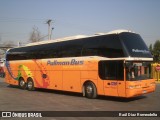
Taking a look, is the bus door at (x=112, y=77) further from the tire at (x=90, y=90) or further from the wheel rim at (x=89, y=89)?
the wheel rim at (x=89, y=89)

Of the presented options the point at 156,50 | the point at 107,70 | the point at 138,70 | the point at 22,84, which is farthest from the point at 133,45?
the point at 156,50

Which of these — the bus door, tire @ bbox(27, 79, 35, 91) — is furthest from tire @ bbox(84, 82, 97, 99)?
tire @ bbox(27, 79, 35, 91)

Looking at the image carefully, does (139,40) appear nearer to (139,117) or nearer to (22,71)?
(139,117)

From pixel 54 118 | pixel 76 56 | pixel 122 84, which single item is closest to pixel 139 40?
pixel 122 84

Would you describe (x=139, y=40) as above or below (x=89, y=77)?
above

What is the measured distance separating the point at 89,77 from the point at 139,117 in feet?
20.0

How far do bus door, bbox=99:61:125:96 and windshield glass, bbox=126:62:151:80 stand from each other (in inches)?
13.5

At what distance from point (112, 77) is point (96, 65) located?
1.35 metres

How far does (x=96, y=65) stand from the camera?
51.1ft

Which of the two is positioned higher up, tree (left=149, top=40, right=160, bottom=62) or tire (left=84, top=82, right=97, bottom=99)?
tree (left=149, top=40, right=160, bottom=62)

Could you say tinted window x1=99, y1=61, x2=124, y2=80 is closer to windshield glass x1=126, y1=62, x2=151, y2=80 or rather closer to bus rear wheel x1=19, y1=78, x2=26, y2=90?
windshield glass x1=126, y1=62, x2=151, y2=80

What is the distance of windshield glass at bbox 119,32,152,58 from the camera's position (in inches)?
556

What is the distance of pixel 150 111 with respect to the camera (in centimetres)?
1159

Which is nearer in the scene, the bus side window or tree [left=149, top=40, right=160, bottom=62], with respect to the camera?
the bus side window
